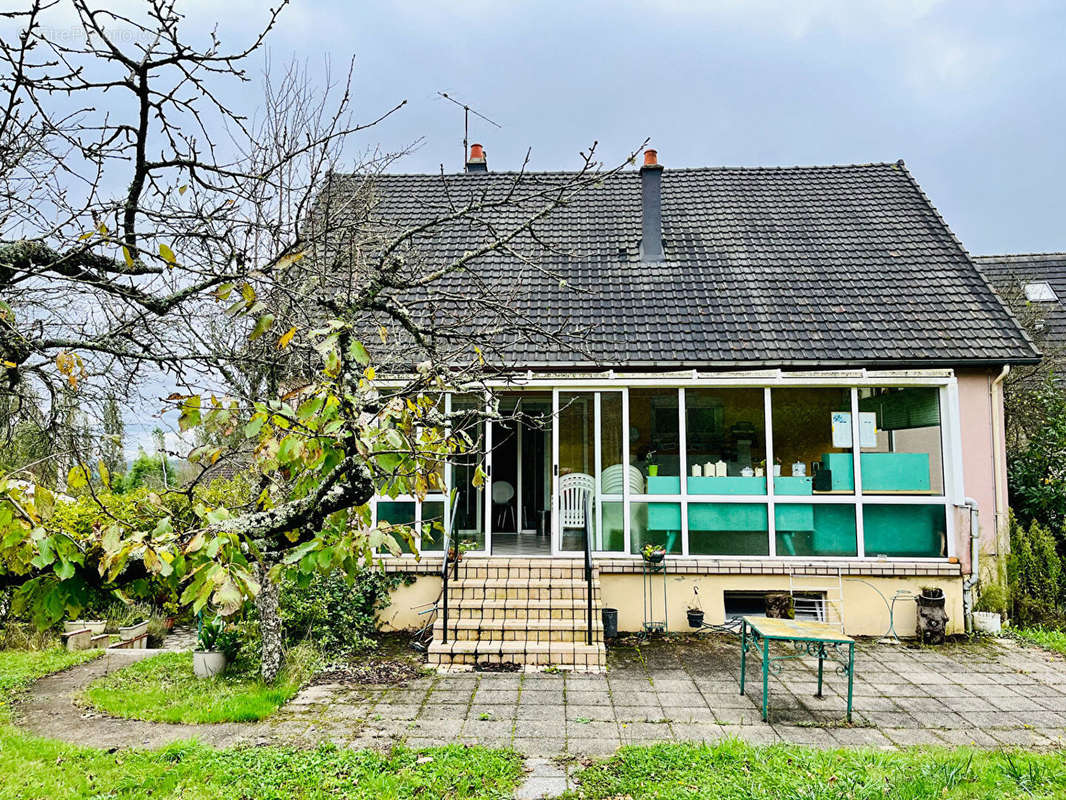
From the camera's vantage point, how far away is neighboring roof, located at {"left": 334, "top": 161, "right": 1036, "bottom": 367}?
389 inches

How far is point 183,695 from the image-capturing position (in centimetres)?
658

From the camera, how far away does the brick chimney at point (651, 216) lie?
1207cm

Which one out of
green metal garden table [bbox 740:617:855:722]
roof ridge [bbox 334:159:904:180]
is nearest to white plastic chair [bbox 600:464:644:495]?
green metal garden table [bbox 740:617:855:722]

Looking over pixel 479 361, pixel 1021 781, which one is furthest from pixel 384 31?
pixel 1021 781

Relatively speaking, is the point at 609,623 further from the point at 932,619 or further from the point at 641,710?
the point at 932,619

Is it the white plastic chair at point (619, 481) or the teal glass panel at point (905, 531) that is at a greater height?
the white plastic chair at point (619, 481)

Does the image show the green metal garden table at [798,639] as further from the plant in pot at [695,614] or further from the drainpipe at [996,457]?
the drainpipe at [996,457]

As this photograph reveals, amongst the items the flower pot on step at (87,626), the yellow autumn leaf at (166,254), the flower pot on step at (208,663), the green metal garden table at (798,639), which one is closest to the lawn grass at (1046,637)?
the green metal garden table at (798,639)

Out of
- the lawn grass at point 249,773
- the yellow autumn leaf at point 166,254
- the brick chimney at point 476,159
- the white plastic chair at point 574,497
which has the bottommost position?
the lawn grass at point 249,773

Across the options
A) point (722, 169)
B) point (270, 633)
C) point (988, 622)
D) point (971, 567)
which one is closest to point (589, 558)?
point (270, 633)

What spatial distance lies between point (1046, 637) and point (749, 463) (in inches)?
162

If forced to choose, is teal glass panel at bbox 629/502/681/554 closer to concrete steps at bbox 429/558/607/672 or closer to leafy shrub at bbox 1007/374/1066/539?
concrete steps at bbox 429/558/607/672

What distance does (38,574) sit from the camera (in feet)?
6.68

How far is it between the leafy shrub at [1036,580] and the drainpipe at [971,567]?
0.66 m
